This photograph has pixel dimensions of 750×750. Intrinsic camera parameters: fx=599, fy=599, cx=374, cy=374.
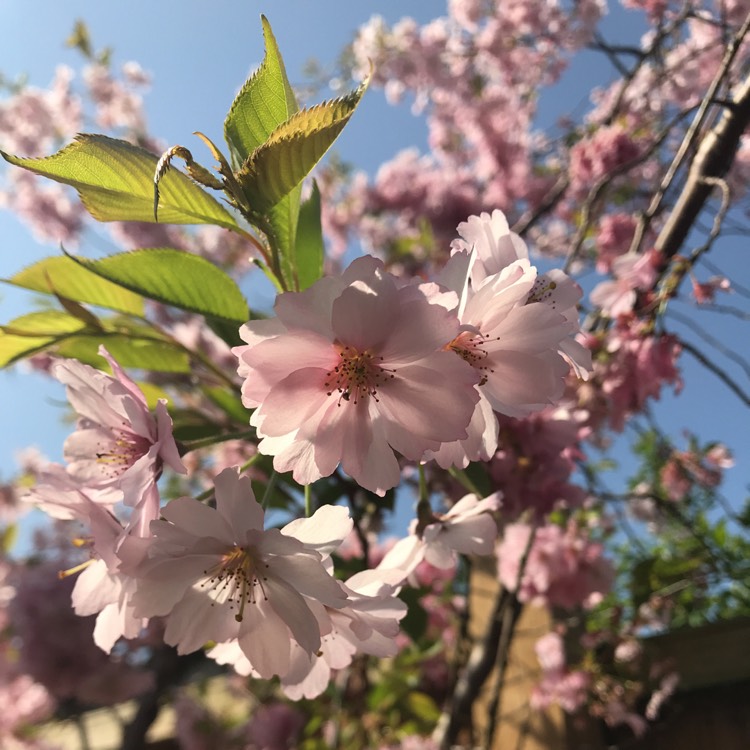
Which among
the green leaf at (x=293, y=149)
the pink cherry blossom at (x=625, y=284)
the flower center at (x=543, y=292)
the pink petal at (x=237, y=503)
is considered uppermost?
the pink cherry blossom at (x=625, y=284)

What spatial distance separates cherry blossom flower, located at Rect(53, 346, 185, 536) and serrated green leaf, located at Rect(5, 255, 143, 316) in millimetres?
185

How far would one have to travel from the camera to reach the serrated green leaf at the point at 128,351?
767 millimetres

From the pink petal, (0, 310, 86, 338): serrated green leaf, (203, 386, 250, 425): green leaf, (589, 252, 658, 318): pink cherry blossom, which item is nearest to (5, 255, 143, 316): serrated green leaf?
(0, 310, 86, 338): serrated green leaf

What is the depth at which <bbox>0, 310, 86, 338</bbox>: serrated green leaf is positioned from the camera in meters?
0.68

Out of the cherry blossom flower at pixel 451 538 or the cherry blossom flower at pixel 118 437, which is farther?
the cherry blossom flower at pixel 451 538

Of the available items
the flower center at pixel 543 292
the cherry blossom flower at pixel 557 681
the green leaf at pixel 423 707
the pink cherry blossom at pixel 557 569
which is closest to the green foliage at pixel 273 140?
the flower center at pixel 543 292

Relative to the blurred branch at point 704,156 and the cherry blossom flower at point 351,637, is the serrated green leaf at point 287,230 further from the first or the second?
the blurred branch at point 704,156

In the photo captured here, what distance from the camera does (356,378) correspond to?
446 mm

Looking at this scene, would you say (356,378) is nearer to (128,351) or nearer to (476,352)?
(476,352)

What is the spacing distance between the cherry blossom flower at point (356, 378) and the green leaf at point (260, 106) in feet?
0.47

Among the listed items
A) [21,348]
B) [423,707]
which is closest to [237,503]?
[21,348]

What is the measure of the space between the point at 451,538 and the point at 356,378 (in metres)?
0.23

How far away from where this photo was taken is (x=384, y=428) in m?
0.44

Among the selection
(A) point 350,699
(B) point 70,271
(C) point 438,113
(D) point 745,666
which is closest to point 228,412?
(B) point 70,271
